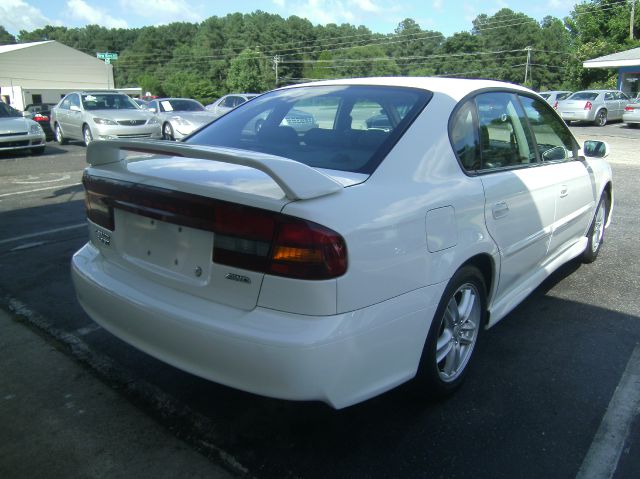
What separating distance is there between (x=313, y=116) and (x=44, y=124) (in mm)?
18548

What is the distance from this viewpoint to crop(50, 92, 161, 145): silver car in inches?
539

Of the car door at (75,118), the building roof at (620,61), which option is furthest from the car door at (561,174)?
the building roof at (620,61)

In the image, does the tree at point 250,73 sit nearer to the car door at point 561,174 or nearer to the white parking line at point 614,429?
the car door at point 561,174

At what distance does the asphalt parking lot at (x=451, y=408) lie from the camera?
7.59 ft

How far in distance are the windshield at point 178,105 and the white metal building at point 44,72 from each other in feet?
155

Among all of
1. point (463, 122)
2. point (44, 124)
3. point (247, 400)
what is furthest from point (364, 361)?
point (44, 124)

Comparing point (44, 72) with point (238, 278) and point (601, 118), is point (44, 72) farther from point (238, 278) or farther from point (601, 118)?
point (238, 278)

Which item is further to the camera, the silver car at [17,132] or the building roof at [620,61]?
the building roof at [620,61]

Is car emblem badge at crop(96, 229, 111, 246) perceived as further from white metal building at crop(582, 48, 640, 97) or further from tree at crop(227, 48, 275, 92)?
tree at crop(227, 48, 275, 92)

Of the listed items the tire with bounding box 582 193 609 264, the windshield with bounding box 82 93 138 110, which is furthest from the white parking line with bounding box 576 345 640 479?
the windshield with bounding box 82 93 138 110

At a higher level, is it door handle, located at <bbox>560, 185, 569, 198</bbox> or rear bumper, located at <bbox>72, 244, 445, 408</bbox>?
door handle, located at <bbox>560, 185, 569, 198</bbox>

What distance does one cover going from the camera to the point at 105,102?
14.8 meters

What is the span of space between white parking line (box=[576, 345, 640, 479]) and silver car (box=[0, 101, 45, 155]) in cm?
1349

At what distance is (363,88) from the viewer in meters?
3.11
